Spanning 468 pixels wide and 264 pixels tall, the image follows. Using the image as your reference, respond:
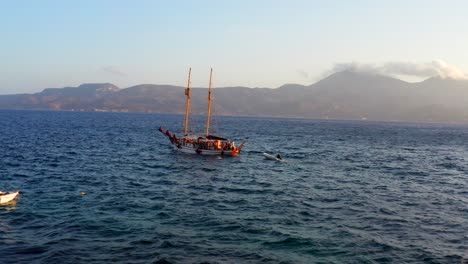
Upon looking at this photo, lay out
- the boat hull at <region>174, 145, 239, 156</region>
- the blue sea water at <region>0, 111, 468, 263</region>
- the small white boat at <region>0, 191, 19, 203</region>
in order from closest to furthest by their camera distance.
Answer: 1. the blue sea water at <region>0, 111, 468, 263</region>
2. the small white boat at <region>0, 191, 19, 203</region>
3. the boat hull at <region>174, 145, 239, 156</region>

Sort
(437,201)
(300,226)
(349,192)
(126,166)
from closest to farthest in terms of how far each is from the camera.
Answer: (300,226), (437,201), (349,192), (126,166)

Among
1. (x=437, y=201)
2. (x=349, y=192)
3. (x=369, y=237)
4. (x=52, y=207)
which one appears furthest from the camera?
(x=349, y=192)

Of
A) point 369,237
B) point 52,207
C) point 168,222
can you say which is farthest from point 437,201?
point 52,207

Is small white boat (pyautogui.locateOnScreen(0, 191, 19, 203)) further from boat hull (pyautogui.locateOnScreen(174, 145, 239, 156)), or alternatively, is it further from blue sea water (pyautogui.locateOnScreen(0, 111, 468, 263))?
boat hull (pyautogui.locateOnScreen(174, 145, 239, 156))

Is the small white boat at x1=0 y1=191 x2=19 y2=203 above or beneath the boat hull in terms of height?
beneath

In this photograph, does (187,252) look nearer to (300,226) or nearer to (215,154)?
(300,226)

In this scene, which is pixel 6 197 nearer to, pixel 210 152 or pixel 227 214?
pixel 227 214

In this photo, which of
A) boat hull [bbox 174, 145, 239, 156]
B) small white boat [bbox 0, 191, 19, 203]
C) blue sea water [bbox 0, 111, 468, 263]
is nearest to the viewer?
blue sea water [bbox 0, 111, 468, 263]

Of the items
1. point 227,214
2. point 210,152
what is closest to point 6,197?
point 227,214

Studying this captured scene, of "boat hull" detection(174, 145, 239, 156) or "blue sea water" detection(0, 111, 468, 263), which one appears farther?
"boat hull" detection(174, 145, 239, 156)

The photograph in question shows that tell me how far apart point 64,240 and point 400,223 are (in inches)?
1035

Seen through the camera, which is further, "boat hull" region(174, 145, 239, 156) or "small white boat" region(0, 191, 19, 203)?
"boat hull" region(174, 145, 239, 156)

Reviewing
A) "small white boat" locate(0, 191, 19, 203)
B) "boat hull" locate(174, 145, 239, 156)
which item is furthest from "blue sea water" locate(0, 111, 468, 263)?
"boat hull" locate(174, 145, 239, 156)

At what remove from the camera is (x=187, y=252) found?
89.9 feet
